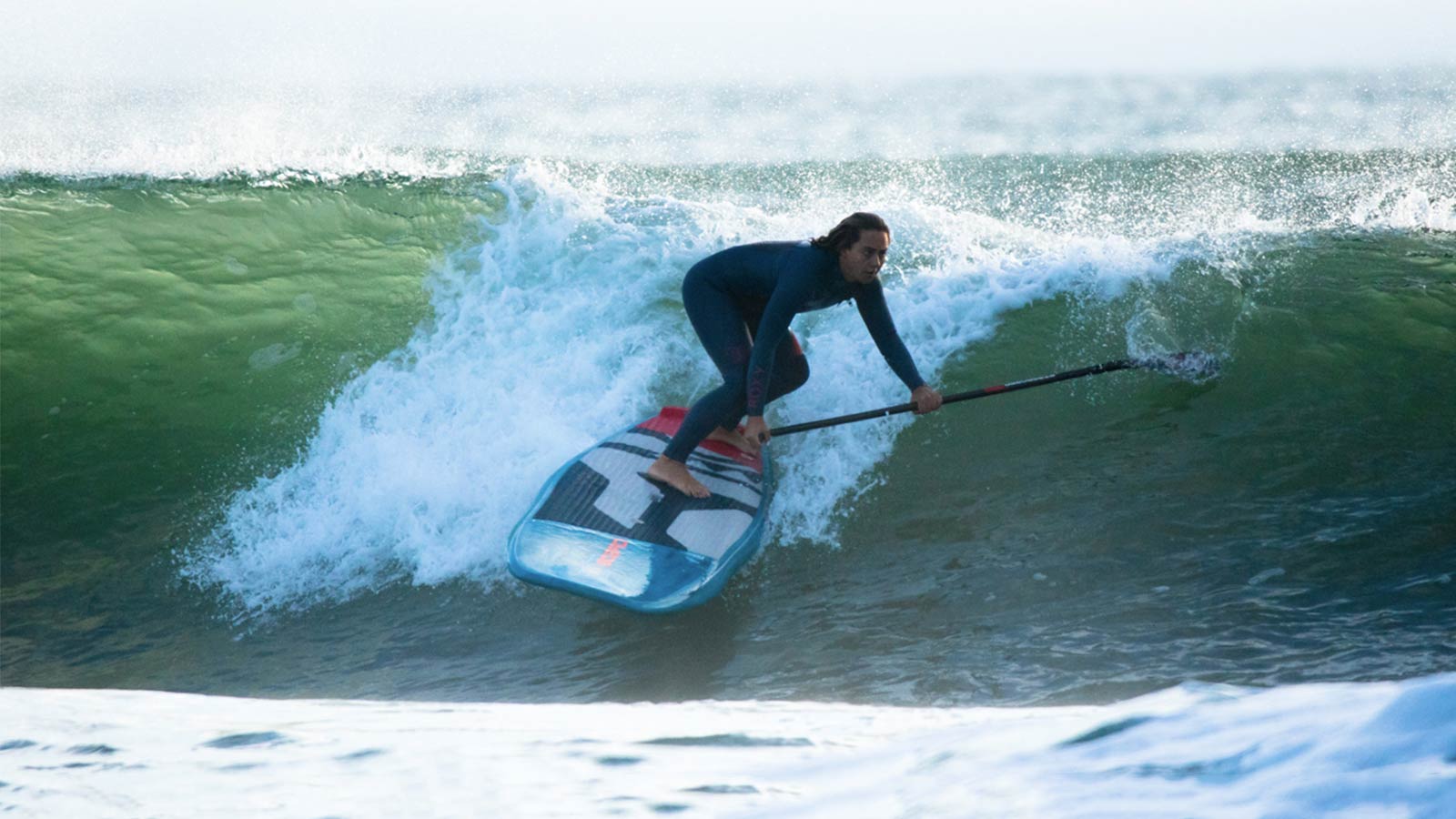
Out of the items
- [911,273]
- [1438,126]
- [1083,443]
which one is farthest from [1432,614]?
[1438,126]

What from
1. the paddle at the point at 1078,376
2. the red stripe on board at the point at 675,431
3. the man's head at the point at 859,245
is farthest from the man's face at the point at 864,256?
the red stripe on board at the point at 675,431

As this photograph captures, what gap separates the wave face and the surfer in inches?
22.3

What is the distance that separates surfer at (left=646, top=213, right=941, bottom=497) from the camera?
4273mm

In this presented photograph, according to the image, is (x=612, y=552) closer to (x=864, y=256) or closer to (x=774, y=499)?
(x=774, y=499)

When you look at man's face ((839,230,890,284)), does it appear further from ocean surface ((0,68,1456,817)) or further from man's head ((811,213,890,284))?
ocean surface ((0,68,1456,817))

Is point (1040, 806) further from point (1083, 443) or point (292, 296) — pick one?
point (292, 296)

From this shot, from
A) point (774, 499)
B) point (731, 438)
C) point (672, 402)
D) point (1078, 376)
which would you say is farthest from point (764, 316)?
point (1078, 376)

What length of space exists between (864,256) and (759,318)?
836 mm

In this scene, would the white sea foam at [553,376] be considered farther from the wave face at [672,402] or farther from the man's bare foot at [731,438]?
the man's bare foot at [731,438]

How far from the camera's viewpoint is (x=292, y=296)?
6.92 m

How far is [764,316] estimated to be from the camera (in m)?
4.32

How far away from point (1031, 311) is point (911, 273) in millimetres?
723

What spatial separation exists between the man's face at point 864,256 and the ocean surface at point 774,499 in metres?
1.24

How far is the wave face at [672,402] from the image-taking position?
4176 millimetres
